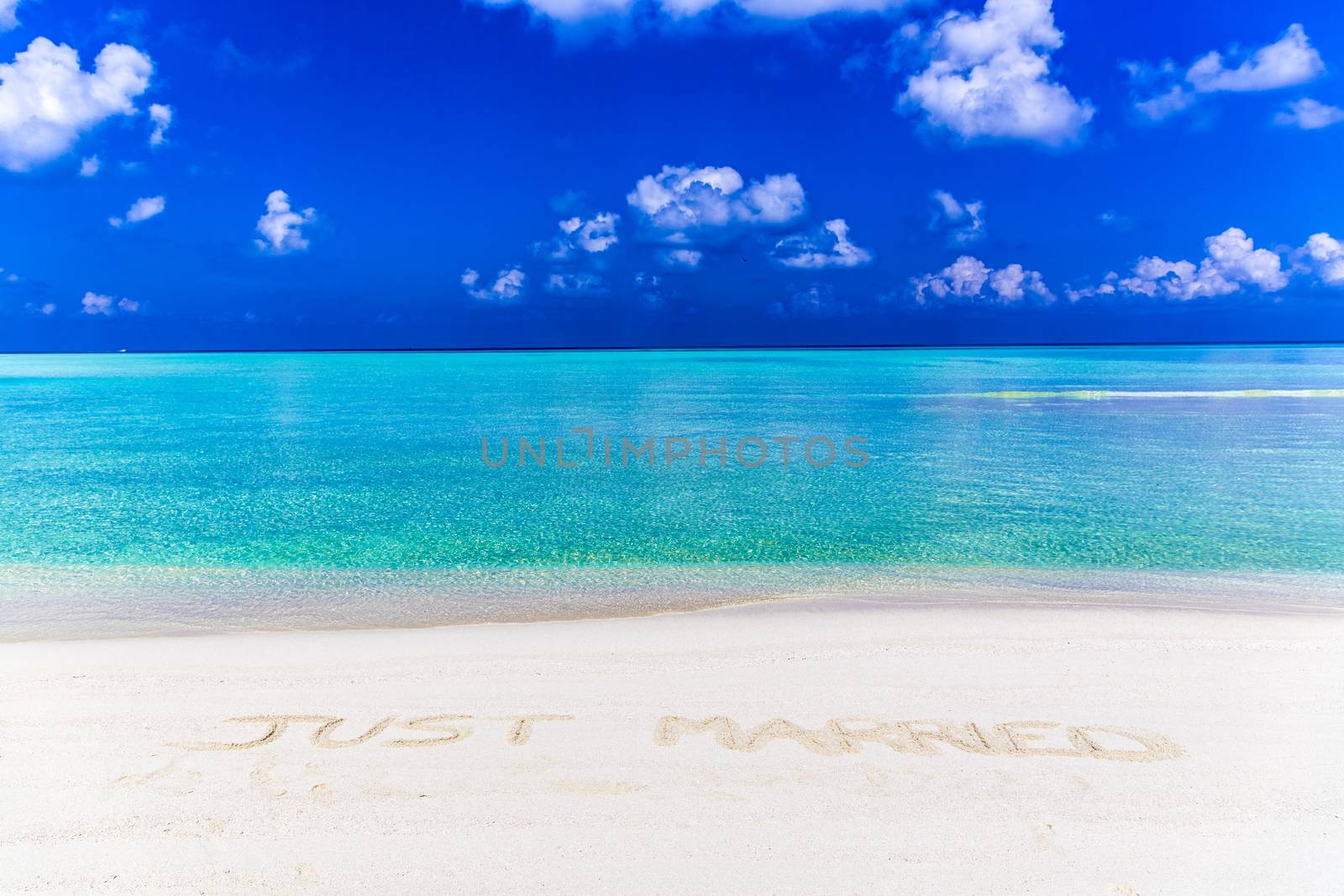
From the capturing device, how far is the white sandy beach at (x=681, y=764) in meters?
3.92

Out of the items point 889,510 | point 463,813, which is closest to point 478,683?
point 463,813

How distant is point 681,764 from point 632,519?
26.6 feet

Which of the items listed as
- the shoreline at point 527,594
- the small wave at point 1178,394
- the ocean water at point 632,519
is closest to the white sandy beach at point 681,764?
the shoreline at point 527,594

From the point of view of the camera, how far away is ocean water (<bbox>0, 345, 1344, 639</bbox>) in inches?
354

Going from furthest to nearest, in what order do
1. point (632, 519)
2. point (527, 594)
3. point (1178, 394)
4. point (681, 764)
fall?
point (1178, 394) → point (632, 519) → point (527, 594) → point (681, 764)

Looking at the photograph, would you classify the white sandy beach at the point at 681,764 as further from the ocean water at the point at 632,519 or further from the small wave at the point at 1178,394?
Answer: the small wave at the point at 1178,394

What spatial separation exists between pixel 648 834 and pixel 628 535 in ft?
25.0

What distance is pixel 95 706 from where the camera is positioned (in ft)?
18.4

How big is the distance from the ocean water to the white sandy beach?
195 centimetres

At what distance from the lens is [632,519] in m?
12.9

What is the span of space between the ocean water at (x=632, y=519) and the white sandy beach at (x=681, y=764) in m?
→ 1.95

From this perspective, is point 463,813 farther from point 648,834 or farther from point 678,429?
point 678,429

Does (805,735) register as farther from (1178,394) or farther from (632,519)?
(1178,394)

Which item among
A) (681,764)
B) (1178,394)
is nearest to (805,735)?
(681,764)
